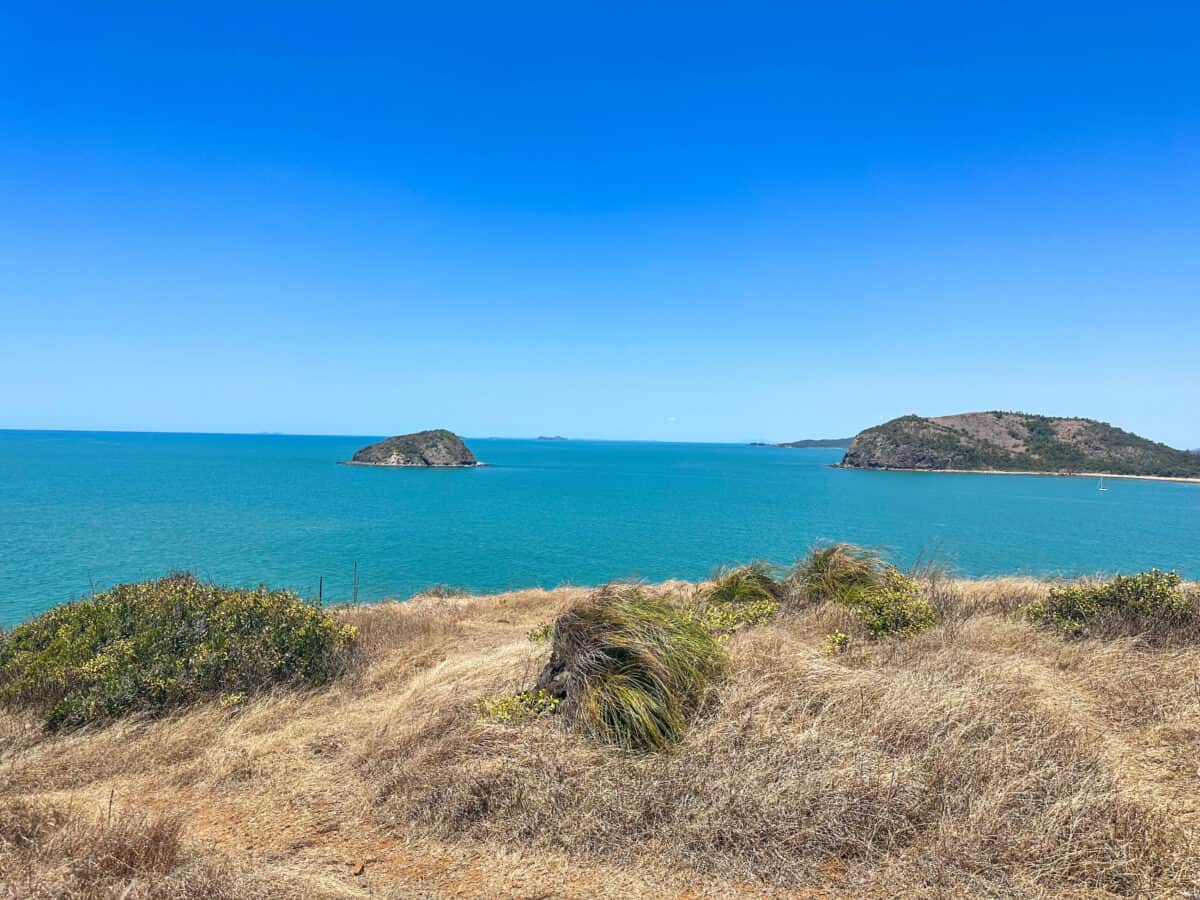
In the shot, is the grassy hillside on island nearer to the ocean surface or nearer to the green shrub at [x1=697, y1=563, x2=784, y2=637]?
the ocean surface

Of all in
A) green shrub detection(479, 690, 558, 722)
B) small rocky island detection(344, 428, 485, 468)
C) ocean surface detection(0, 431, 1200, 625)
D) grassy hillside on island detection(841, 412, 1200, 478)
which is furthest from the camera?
grassy hillside on island detection(841, 412, 1200, 478)

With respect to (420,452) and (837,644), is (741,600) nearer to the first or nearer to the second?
(837,644)

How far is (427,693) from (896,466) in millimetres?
167906

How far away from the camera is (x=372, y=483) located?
292 ft

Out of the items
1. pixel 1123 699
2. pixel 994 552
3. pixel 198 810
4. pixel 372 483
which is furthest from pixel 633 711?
pixel 372 483

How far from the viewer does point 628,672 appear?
609 cm

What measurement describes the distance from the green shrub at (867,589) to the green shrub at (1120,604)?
175 centimetres

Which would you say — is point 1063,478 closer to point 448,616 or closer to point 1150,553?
point 1150,553

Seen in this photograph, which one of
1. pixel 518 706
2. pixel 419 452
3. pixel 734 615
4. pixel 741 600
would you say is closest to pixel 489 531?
pixel 741 600

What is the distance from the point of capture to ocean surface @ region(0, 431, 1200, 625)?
1171 inches

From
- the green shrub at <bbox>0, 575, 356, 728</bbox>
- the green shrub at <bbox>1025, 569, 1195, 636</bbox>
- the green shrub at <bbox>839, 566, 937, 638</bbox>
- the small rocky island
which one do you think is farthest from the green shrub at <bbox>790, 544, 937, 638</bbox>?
the small rocky island

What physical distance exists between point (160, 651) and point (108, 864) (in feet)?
16.2

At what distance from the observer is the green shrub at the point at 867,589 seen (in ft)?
29.0

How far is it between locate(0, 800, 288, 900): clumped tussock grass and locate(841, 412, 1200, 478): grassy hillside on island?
170134 millimetres
